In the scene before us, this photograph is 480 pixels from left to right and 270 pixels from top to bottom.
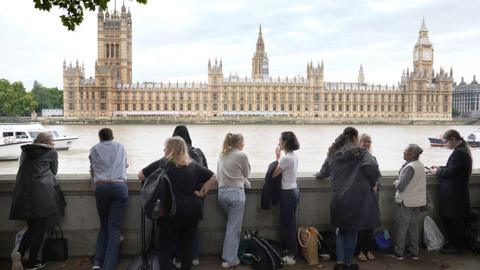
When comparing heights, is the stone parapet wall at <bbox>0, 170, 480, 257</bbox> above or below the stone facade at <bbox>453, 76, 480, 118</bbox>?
below

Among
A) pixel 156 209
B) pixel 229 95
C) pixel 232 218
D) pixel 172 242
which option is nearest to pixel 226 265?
pixel 232 218

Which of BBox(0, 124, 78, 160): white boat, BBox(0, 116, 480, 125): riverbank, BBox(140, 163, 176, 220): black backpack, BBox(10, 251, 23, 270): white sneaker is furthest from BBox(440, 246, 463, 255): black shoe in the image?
BBox(0, 116, 480, 125): riverbank

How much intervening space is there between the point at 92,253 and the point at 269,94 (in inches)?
3240

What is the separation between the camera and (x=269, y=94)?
86.3m

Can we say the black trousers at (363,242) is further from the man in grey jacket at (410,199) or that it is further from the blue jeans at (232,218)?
the blue jeans at (232,218)

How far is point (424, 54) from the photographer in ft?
322

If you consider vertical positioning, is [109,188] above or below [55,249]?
above

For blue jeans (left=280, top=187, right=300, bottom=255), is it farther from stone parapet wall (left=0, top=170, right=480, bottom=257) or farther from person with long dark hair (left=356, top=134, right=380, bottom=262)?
person with long dark hair (left=356, top=134, right=380, bottom=262)

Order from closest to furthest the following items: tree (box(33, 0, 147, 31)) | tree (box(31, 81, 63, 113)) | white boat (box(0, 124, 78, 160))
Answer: tree (box(33, 0, 147, 31)), white boat (box(0, 124, 78, 160)), tree (box(31, 81, 63, 113))

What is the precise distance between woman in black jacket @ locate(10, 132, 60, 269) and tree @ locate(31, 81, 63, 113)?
102 meters

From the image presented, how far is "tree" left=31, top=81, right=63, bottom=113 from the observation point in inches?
3935

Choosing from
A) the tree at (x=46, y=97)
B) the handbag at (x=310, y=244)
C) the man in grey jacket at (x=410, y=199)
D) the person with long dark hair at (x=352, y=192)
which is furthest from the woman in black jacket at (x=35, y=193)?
the tree at (x=46, y=97)

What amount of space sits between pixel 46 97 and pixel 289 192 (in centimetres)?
10492

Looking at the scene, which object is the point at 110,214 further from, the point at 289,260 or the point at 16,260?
the point at 289,260
